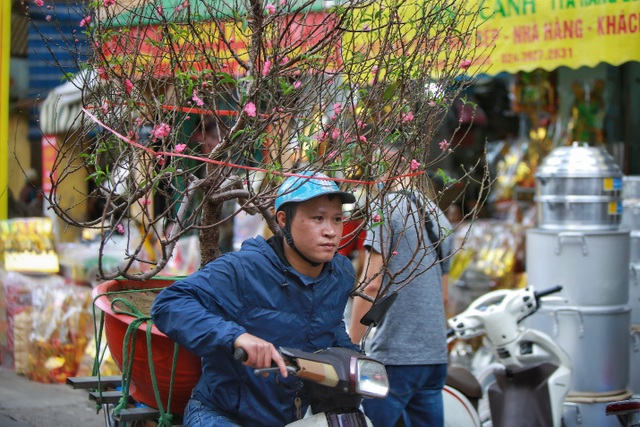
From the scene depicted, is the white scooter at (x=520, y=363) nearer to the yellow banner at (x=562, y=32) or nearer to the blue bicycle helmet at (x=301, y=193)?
the yellow banner at (x=562, y=32)

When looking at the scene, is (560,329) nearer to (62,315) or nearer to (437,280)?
(437,280)

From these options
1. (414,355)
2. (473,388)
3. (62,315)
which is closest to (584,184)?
(473,388)

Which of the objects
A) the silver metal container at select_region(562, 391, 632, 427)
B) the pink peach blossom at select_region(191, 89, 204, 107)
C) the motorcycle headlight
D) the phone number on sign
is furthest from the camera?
the phone number on sign

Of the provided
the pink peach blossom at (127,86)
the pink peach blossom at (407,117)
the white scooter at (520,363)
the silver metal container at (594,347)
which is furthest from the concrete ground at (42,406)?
the pink peach blossom at (407,117)

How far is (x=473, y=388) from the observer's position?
5469mm

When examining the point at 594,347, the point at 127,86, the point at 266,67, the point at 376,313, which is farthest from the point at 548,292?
the point at 127,86

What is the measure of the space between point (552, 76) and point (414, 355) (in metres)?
5.83

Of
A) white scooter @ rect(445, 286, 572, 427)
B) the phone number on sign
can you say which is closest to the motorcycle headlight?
white scooter @ rect(445, 286, 572, 427)

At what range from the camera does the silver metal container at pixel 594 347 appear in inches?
232

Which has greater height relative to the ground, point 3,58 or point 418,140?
point 3,58

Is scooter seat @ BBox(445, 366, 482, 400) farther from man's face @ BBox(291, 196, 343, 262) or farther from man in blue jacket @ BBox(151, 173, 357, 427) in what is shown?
man's face @ BBox(291, 196, 343, 262)

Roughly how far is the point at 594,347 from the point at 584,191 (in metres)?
1.03

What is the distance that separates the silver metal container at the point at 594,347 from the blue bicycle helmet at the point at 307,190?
3105 millimetres

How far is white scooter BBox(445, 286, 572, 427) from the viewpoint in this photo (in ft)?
17.7
